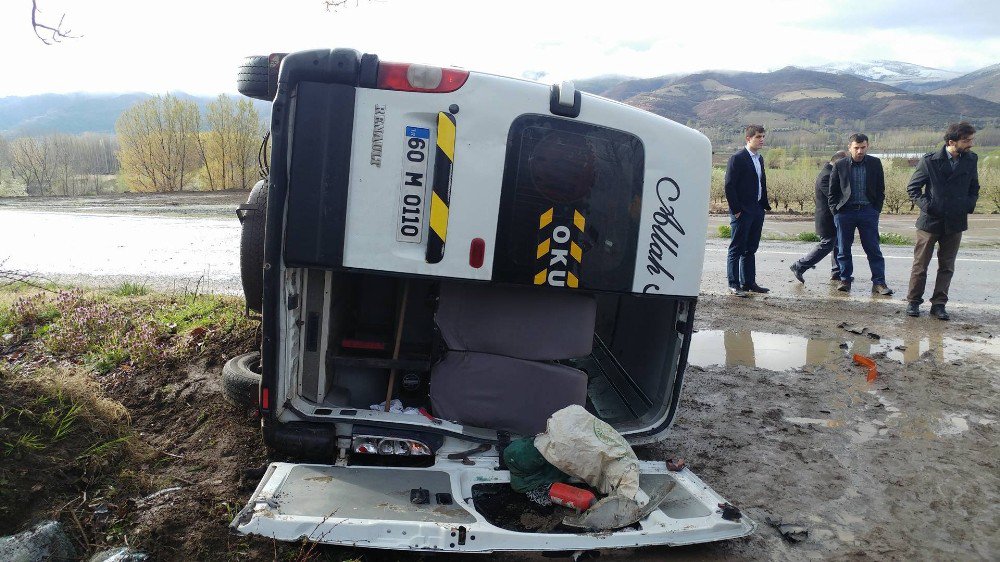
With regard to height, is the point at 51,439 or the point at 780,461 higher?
the point at 51,439

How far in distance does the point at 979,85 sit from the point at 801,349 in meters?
184

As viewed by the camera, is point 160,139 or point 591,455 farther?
point 160,139

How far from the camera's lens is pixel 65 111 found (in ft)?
504

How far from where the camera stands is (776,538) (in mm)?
3225

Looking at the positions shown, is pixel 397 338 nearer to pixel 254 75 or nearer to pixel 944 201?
pixel 254 75

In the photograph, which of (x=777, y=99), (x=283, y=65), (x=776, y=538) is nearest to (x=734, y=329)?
(x=776, y=538)

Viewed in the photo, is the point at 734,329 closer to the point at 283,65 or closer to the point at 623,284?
the point at 623,284

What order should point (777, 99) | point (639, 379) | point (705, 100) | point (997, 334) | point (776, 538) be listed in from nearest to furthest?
1. point (776, 538)
2. point (639, 379)
3. point (997, 334)
4. point (705, 100)
5. point (777, 99)

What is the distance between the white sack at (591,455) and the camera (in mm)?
3008

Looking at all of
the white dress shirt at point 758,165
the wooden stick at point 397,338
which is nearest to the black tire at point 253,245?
the wooden stick at point 397,338

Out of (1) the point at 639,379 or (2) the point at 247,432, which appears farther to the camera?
(1) the point at 639,379

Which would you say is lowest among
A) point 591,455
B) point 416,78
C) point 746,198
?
point 591,455

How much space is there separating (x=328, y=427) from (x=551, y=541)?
4.10ft

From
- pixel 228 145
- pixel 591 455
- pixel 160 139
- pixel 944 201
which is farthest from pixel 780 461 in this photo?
pixel 160 139
